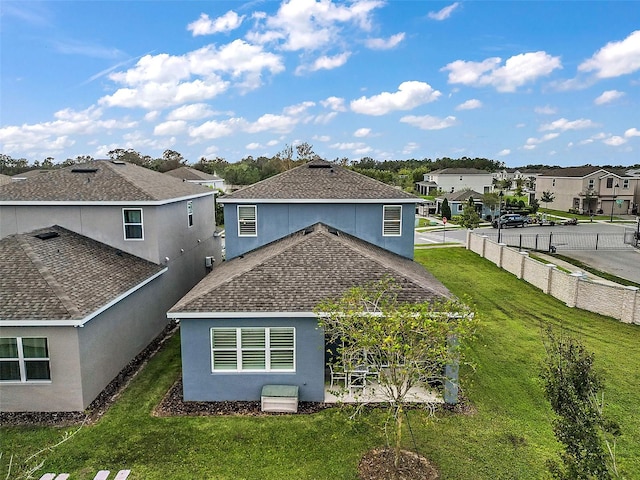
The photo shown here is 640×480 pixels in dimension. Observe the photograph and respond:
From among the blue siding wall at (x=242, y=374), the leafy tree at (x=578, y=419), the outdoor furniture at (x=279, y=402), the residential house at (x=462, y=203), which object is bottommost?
the outdoor furniture at (x=279, y=402)

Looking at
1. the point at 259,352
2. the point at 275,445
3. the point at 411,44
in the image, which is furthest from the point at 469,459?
the point at 411,44

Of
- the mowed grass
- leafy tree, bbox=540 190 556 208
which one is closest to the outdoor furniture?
the mowed grass

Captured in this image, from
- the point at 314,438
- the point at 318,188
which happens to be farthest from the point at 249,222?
the point at 314,438

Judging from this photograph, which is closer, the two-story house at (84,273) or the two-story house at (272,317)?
the two-story house at (84,273)

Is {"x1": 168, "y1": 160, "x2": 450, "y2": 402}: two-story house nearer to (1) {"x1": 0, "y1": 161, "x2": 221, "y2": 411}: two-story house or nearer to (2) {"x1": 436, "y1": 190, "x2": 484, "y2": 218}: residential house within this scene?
(1) {"x1": 0, "y1": 161, "x2": 221, "y2": 411}: two-story house

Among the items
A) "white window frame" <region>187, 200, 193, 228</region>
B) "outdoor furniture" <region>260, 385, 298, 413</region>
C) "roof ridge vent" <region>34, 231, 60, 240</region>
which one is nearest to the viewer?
"outdoor furniture" <region>260, 385, 298, 413</region>

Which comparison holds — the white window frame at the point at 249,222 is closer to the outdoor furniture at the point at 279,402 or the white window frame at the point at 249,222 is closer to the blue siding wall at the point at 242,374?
the blue siding wall at the point at 242,374

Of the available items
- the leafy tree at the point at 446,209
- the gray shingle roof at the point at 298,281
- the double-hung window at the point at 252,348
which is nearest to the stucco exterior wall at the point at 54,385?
the gray shingle roof at the point at 298,281
